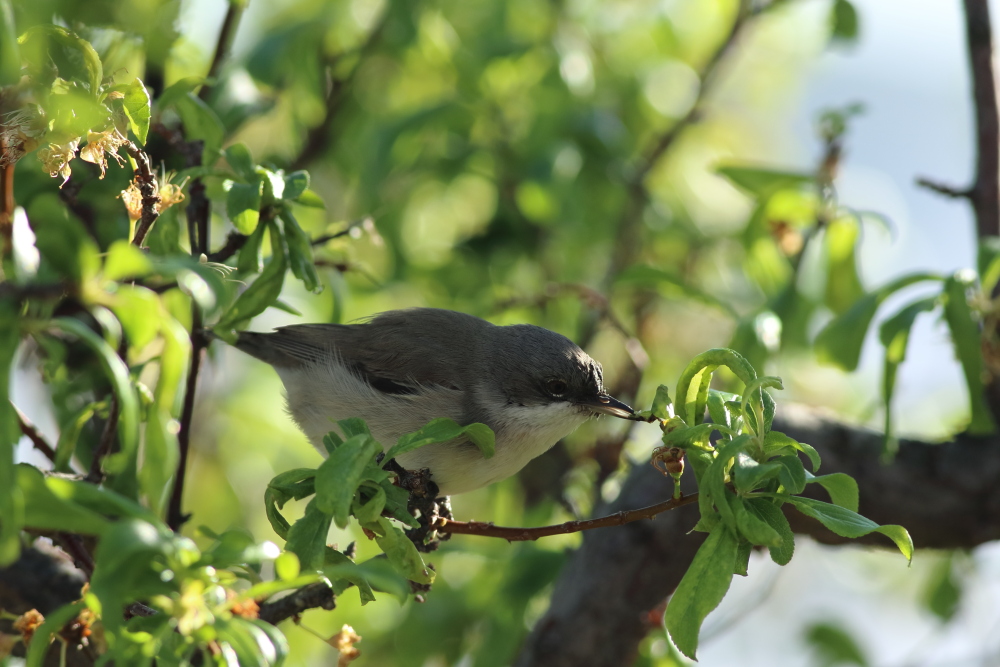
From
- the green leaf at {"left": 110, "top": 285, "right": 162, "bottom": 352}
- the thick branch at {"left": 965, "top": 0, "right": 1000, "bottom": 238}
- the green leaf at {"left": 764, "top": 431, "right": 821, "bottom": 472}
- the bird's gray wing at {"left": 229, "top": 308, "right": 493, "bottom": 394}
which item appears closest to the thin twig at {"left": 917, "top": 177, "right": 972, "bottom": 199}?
the thick branch at {"left": 965, "top": 0, "right": 1000, "bottom": 238}

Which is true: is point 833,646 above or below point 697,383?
below

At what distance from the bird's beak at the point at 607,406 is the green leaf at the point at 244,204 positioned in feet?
5.17

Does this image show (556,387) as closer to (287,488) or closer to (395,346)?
(395,346)

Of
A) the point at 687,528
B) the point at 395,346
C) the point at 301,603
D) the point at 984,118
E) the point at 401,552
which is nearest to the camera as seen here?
the point at 401,552

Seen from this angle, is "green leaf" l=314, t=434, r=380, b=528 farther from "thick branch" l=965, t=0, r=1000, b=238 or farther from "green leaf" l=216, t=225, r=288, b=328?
"thick branch" l=965, t=0, r=1000, b=238

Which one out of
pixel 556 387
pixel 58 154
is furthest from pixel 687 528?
pixel 58 154

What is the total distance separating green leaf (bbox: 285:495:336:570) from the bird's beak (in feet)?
5.34

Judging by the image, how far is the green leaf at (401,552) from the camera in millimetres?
1712

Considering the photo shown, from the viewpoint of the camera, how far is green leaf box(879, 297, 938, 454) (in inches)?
110

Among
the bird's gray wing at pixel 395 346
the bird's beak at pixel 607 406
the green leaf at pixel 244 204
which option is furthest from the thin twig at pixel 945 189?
the green leaf at pixel 244 204

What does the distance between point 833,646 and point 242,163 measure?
315 centimetres

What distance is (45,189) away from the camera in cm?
236

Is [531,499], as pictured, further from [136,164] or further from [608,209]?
[136,164]

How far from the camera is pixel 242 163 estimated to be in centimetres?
203
